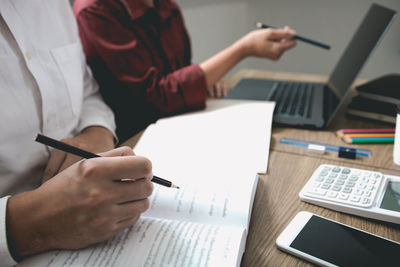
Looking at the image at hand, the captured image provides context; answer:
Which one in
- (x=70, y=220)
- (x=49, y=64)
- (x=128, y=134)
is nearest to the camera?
(x=70, y=220)

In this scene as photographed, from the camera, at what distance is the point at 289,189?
0.49 meters

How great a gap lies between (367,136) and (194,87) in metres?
0.45

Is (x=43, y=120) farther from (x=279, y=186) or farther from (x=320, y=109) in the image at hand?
(x=320, y=109)

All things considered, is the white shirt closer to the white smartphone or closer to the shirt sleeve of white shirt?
the shirt sleeve of white shirt

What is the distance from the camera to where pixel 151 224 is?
0.40 metres

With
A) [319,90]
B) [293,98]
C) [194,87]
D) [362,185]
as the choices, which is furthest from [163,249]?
[319,90]

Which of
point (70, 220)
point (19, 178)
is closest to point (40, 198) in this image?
point (70, 220)

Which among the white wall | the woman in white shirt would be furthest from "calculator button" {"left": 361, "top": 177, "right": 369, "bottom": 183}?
the white wall

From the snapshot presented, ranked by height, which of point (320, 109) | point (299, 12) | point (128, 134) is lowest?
point (128, 134)

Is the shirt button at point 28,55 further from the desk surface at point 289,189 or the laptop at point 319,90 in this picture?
the laptop at point 319,90

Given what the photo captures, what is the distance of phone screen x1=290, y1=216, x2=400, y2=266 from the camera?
1.10 ft

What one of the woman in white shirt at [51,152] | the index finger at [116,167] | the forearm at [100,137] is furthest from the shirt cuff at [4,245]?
the forearm at [100,137]

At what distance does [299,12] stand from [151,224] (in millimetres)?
1691

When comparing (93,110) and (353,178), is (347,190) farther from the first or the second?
(93,110)
